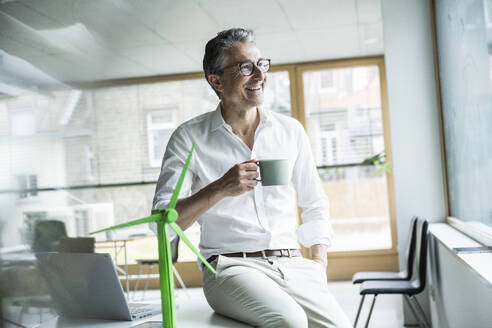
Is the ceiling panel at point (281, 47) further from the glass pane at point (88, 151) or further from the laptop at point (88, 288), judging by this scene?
the laptop at point (88, 288)

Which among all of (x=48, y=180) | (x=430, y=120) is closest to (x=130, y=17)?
(x=48, y=180)

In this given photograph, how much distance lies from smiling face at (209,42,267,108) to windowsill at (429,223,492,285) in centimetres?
90

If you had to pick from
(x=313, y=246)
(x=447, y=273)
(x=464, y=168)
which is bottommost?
(x=447, y=273)

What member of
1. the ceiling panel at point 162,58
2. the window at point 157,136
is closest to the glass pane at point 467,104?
the ceiling panel at point 162,58

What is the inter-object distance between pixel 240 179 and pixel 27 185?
7.05 ft

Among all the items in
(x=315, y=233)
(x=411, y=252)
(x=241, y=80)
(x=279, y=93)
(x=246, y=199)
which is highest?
(x=279, y=93)

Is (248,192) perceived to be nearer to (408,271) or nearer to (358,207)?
(408,271)

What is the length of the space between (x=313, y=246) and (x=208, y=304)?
1.30ft

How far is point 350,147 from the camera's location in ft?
19.1

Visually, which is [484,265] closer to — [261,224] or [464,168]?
[261,224]

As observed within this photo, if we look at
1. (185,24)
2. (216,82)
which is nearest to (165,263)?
(216,82)

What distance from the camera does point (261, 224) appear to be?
1.62 m

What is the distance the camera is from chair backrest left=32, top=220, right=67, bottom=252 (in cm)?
315

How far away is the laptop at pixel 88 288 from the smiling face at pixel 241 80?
2.31 feet
